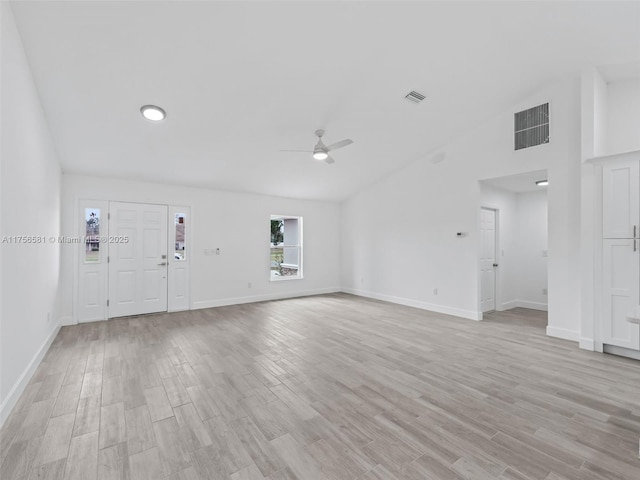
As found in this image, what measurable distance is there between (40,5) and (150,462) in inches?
140

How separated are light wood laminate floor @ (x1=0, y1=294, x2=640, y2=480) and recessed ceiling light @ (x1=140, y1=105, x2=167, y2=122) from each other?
3025 mm

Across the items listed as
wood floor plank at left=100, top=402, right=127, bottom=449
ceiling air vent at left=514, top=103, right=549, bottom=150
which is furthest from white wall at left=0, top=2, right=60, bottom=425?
ceiling air vent at left=514, top=103, right=549, bottom=150

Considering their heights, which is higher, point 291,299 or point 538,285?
point 538,285

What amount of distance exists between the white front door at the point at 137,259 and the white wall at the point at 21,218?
5.15 ft

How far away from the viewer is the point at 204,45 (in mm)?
2945

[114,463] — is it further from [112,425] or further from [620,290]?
[620,290]

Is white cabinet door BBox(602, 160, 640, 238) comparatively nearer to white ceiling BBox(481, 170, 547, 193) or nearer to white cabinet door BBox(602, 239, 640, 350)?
white cabinet door BBox(602, 239, 640, 350)

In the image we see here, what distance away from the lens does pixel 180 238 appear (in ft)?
20.2

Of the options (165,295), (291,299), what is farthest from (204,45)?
(291,299)

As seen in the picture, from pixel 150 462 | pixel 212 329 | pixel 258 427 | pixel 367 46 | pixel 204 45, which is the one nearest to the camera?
pixel 150 462

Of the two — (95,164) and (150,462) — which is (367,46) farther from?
(95,164)

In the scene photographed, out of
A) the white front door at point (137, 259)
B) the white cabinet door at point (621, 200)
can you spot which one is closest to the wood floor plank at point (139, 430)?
the white front door at point (137, 259)

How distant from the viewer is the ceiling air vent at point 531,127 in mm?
4465

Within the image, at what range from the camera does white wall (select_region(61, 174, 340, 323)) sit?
204 inches
